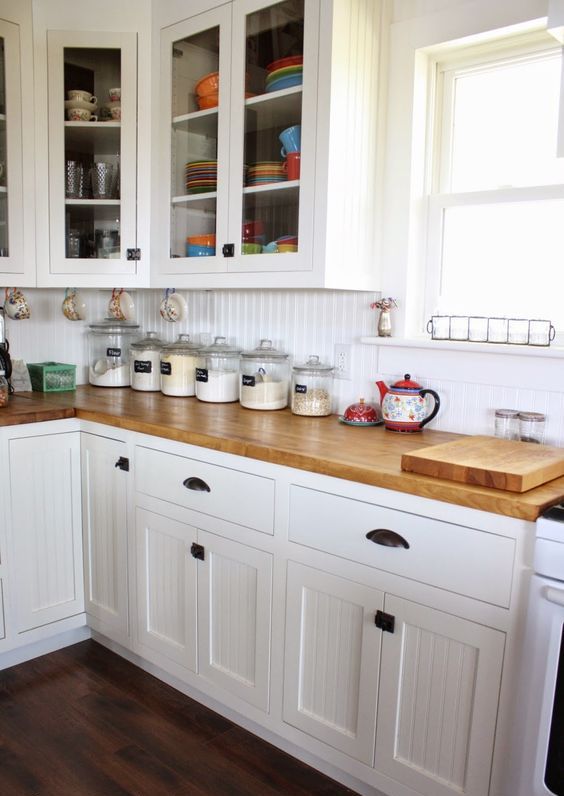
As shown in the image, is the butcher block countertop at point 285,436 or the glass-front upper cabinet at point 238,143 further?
the glass-front upper cabinet at point 238,143

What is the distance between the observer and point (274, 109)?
2.26 meters

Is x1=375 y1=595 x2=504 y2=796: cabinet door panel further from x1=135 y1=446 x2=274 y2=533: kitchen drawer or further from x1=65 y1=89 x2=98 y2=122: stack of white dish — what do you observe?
x1=65 y1=89 x2=98 y2=122: stack of white dish

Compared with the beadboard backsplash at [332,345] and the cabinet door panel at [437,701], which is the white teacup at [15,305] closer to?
the beadboard backsplash at [332,345]

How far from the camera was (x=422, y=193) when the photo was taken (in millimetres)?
2324

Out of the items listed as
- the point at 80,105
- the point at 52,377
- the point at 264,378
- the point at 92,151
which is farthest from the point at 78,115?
the point at 264,378

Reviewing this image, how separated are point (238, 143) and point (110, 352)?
1.14 m

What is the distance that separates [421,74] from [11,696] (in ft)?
7.75

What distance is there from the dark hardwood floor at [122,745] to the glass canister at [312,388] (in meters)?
1.01

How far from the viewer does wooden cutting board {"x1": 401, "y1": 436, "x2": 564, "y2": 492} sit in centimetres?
149

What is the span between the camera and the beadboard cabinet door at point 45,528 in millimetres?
2404

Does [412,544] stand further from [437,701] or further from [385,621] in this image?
[437,701]

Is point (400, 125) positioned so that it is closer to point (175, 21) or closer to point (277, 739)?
point (175, 21)

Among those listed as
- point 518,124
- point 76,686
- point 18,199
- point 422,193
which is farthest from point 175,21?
point 76,686

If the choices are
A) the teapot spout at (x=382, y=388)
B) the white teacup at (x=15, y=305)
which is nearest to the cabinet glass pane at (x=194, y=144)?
the white teacup at (x=15, y=305)
